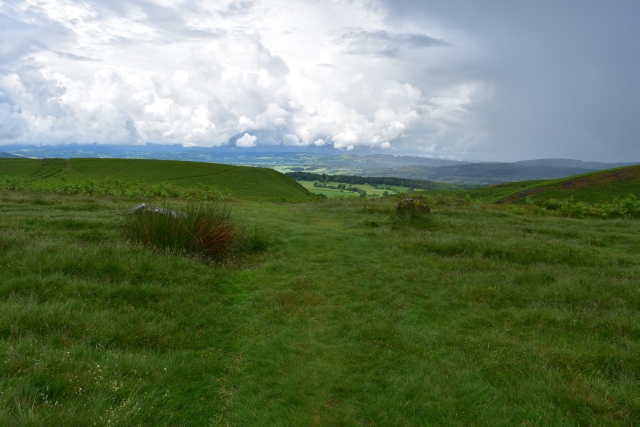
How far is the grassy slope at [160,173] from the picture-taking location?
300 ft

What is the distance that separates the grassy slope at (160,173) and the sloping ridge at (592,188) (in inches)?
2220

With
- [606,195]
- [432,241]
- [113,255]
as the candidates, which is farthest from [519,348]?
[606,195]

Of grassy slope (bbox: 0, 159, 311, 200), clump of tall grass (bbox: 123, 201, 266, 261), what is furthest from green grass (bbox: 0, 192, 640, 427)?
grassy slope (bbox: 0, 159, 311, 200)

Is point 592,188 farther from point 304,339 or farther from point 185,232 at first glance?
point 304,339

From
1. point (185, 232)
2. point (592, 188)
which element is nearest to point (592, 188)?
point (592, 188)

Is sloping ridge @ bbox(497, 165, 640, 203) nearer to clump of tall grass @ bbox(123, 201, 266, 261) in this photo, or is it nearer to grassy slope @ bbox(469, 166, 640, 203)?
grassy slope @ bbox(469, 166, 640, 203)

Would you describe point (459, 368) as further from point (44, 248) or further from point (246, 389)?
point (44, 248)

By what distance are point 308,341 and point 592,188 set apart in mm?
91443

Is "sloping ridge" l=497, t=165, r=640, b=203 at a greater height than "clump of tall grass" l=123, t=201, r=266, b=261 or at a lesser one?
→ greater

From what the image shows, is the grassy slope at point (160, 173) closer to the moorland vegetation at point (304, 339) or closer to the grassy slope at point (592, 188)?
the grassy slope at point (592, 188)

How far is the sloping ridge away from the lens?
2707 inches

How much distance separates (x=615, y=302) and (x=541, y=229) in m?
12.4

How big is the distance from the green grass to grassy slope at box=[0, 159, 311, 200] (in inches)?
3075

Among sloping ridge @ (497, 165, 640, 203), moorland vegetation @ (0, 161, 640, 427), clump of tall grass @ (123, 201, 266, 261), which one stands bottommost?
moorland vegetation @ (0, 161, 640, 427)
